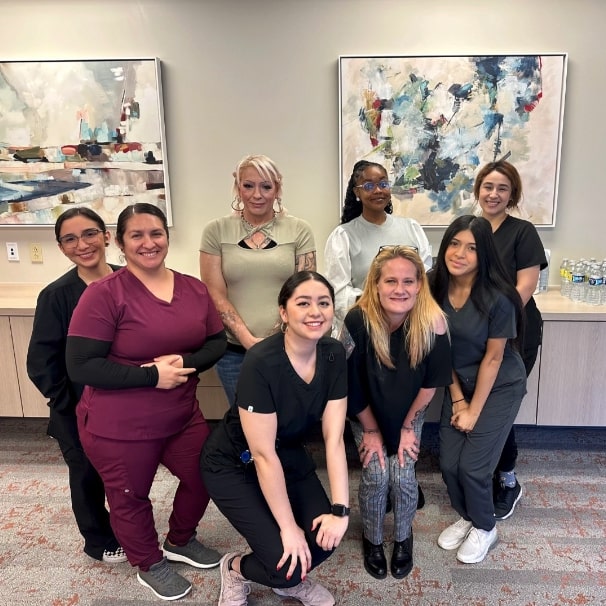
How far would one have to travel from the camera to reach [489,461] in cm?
194

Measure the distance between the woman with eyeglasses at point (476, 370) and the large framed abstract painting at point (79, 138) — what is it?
177 cm

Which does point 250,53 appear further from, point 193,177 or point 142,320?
point 142,320

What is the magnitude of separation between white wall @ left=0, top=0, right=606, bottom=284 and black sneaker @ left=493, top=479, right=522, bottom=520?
1383 millimetres

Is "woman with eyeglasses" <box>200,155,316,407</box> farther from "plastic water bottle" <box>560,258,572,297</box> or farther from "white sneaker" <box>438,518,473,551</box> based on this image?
"plastic water bottle" <box>560,258,572,297</box>

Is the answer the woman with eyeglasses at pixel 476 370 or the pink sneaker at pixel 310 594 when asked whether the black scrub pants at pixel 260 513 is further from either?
the woman with eyeglasses at pixel 476 370

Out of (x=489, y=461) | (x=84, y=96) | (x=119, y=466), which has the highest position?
(x=84, y=96)

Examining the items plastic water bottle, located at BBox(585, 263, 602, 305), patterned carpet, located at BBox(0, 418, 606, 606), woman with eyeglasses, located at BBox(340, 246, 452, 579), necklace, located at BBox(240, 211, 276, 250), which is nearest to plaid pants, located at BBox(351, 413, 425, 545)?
woman with eyeglasses, located at BBox(340, 246, 452, 579)

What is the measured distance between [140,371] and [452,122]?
7.04 ft

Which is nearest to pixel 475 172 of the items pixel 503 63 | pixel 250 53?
pixel 503 63

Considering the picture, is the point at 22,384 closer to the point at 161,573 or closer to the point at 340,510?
the point at 161,573

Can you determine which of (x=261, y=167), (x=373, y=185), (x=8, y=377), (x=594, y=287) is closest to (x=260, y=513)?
(x=261, y=167)

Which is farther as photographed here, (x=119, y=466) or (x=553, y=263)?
(x=553, y=263)

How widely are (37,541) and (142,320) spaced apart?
46.5 inches

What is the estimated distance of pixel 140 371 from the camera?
160 cm
